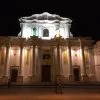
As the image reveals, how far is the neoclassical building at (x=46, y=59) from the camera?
35.8m

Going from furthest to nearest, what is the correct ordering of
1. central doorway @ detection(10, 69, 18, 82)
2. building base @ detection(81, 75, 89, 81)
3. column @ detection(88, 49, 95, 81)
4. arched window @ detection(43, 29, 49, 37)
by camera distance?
1. arched window @ detection(43, 29, 49, 37)
2. central doorway @ detection(10, 69, 18, 82)
3. column @ detection(88, 49, 95, 81)
4. building base @ detection(81, 75, 89, 81)

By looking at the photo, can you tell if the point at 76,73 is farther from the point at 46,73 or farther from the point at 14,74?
the point at 14,74

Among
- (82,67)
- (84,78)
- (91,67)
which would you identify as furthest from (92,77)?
(82,67)

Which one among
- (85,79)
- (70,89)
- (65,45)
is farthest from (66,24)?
(70,89)

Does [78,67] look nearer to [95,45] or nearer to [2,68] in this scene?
[95,45]

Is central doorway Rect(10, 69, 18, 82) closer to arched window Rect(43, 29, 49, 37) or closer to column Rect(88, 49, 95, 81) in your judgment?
arched window Rect(43, 29, 49, 37)

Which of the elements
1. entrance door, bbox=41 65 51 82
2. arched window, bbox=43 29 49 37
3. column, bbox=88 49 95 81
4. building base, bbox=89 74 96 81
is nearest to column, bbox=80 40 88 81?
building base, bbox=89 74 96 81

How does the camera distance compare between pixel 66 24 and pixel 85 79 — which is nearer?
pixel 85 79

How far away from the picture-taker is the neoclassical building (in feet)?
117

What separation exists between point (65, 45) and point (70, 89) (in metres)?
15.9

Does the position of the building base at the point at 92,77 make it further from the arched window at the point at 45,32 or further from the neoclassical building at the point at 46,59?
the arched window at the point at 45,32

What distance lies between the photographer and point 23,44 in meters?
36.9

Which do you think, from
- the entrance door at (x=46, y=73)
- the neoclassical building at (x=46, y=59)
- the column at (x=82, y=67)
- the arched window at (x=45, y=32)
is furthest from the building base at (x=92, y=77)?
the arched window at (x=45, y=32)

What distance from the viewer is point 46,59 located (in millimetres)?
37750
